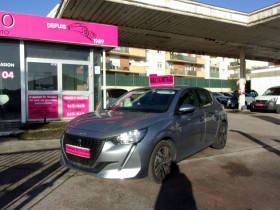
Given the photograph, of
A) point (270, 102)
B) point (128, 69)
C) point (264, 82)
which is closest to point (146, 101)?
point (270, 102)

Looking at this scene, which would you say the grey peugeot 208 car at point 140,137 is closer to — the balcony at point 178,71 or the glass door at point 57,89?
the glass door at point 57,89

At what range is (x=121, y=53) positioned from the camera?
4091 centimetres

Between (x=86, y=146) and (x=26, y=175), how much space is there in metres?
1.50

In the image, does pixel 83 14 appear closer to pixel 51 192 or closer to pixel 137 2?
pixel 137 2

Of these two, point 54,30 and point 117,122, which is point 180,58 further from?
point 117,122

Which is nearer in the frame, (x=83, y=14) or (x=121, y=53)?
(x=83, y=14)

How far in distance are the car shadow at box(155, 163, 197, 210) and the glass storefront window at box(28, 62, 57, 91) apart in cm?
645

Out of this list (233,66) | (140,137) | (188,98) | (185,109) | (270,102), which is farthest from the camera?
(233,66)

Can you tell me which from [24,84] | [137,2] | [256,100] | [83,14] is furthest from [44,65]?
[256,100]

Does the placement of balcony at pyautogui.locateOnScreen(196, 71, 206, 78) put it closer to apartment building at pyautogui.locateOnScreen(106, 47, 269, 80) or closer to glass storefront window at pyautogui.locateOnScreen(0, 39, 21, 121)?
apartment building at pyautogui.locateOnScreen(106, 47, 269, 80)

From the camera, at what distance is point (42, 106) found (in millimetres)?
8508

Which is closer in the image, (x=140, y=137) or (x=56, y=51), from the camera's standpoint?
(x=140, y=137)

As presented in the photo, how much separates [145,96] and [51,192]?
2.32m

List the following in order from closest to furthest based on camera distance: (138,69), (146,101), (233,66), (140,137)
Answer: (140,137) < (146,101) < (138,69) < (233,66)
